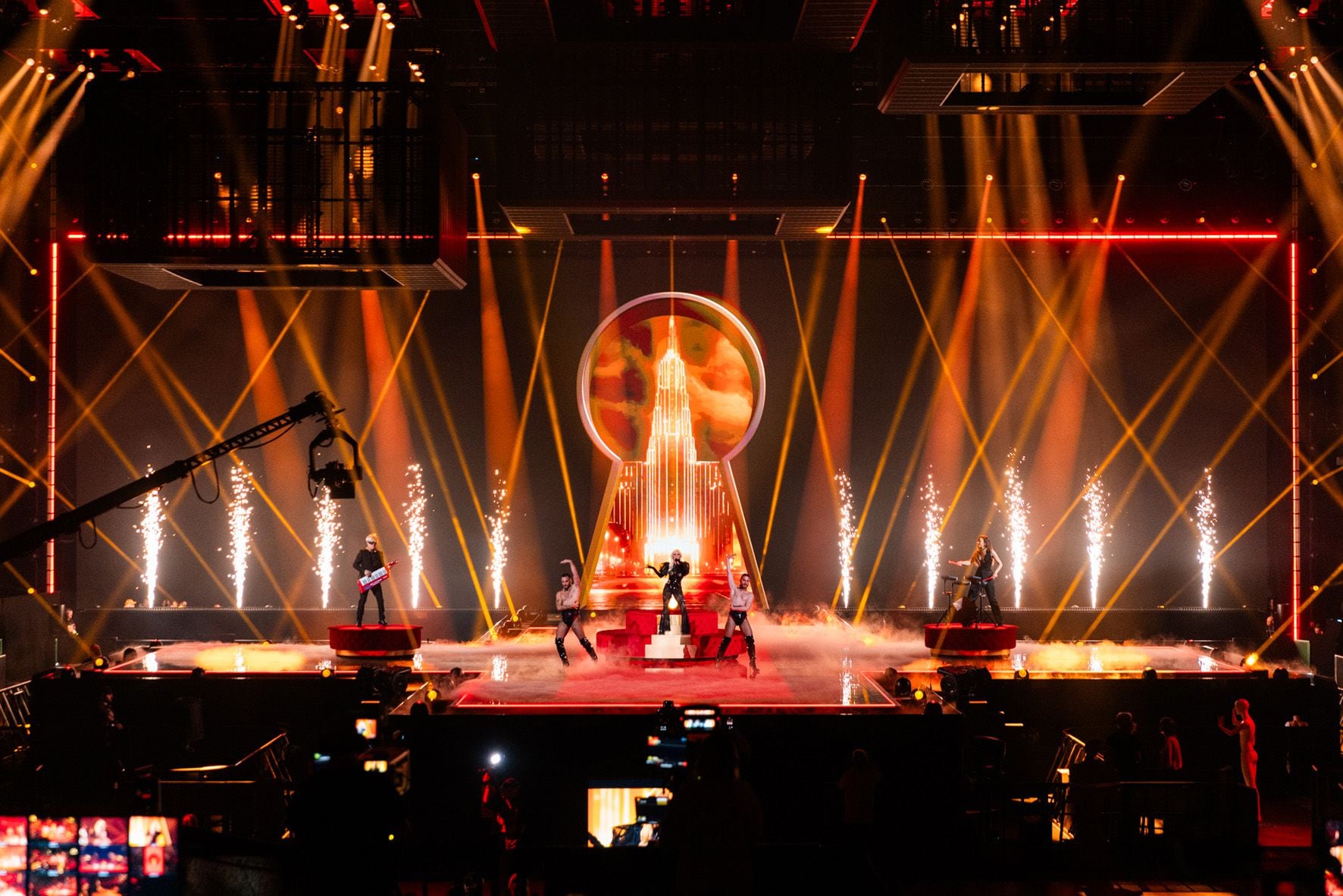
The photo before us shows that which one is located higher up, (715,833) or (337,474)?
(337,474)

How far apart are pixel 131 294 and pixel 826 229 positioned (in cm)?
1057

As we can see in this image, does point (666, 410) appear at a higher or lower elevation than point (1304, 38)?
lower

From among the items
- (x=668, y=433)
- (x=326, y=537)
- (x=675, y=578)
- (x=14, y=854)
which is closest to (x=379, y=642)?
(x=675, y=578)

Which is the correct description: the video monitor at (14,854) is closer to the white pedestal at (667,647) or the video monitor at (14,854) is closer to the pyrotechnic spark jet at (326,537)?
the white pedestal at (667,647)

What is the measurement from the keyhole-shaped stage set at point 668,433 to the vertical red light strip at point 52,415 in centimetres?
732

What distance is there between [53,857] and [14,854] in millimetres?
162

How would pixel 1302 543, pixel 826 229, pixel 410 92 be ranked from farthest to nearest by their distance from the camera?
1. pixel 1302 543
2. pixel 826 229
3. pixel 410 92

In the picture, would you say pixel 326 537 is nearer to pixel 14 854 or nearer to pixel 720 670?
pixel 720 670

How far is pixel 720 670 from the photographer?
1184cm

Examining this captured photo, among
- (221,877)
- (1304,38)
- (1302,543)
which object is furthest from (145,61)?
(1302,543)

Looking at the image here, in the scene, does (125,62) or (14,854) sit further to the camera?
(125,62)

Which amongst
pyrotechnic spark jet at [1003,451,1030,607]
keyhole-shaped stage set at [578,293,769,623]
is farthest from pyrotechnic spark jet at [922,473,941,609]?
keyhole-shaped stage set at [578,293,769,623]

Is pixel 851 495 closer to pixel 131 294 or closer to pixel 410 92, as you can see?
pixel 410 92

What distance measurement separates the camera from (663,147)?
11570mm
